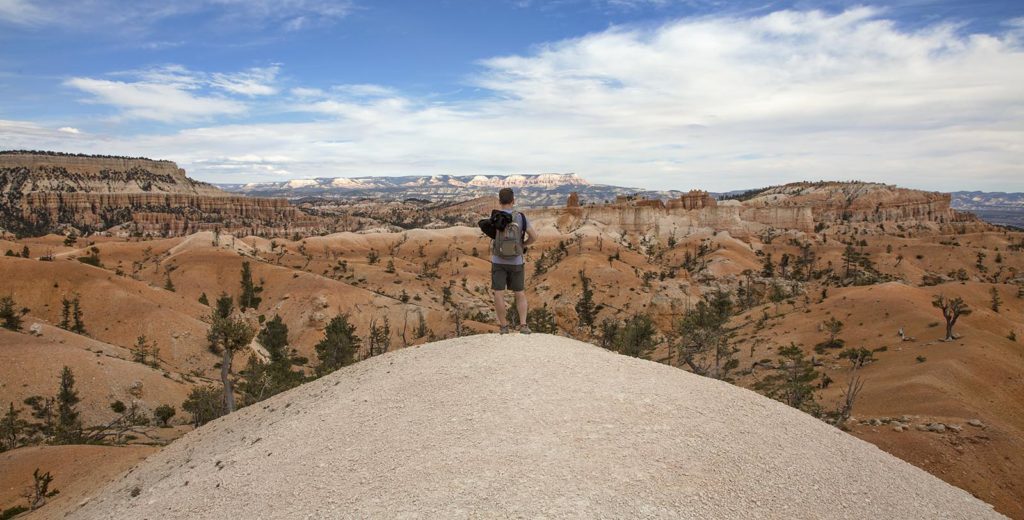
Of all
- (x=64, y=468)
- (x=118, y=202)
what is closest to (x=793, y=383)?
(x=64, y=468)

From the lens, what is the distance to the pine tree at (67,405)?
24.7 meters

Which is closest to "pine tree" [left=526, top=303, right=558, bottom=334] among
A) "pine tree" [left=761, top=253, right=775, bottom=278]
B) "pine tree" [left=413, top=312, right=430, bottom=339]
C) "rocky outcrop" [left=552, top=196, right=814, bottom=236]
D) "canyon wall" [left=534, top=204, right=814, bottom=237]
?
"pine tree" [left=413, top=312, right=430, bottom=339]

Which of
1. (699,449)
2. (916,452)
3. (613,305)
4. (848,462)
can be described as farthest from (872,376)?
(613,305)

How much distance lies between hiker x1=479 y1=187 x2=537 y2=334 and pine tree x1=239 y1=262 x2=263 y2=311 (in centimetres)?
5491

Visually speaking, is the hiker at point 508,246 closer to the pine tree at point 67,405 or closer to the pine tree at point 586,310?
the pine tree at point 67,405

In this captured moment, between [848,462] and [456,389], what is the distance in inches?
218

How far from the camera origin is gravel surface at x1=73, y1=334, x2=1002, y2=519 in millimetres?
5375

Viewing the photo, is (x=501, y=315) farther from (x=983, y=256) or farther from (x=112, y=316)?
(x=983, y=256)

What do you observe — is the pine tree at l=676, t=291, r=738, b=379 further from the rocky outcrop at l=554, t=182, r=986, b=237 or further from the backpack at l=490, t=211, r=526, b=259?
the rocky outcrop at l=554, t=182, r=986, b=237

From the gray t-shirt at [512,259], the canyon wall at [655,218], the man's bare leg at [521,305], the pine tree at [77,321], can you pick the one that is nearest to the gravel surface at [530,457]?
the man's bare leg at [521,305]

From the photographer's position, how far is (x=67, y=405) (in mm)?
26641

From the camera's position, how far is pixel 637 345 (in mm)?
40188

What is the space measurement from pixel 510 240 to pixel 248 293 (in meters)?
57.5

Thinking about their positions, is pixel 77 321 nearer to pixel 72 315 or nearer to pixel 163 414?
pixel 72 315
